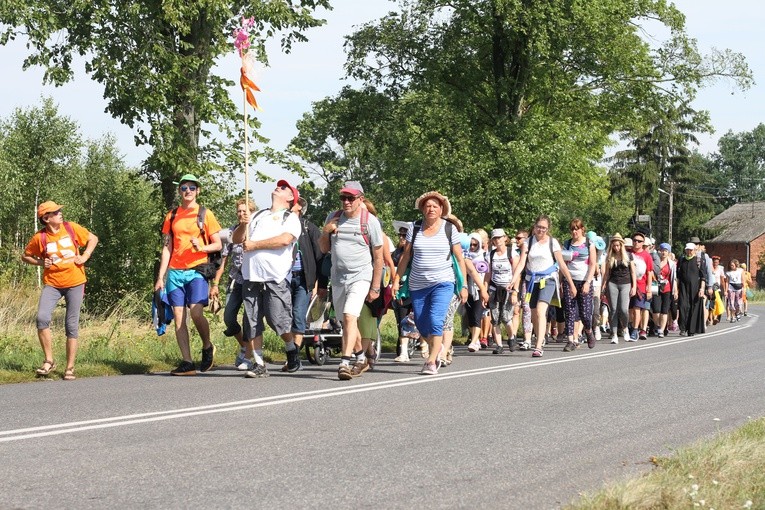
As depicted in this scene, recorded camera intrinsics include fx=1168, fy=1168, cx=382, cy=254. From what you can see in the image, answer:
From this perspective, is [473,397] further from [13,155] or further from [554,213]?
[13,155]

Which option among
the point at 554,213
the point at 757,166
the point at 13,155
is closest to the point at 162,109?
the point at 554,213

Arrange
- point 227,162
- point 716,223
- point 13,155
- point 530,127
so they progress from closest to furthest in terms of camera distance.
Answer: point 227,162 < point 530,127 < point 13,155 < point 716,223

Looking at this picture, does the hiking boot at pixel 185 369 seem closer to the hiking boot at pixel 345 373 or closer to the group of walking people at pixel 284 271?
the group of walking people at pixel 284 271

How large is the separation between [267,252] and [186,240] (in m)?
0.81

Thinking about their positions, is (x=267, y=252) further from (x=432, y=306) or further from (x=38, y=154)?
(x=38, y=154)

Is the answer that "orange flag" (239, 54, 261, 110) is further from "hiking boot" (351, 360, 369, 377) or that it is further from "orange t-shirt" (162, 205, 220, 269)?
"hiking boot" (351, 360, 369, 377)

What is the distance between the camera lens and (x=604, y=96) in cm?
3853

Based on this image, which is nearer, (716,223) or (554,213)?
(554,213)

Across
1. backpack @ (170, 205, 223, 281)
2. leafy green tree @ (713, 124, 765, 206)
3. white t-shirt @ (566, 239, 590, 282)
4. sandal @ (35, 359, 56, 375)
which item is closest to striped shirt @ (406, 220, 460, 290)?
backpack @ (170, 205, 223, 281)

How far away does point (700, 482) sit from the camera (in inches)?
241

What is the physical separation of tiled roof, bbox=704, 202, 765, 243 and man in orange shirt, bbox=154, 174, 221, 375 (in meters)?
90.2

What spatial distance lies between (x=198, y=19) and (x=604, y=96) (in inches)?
726

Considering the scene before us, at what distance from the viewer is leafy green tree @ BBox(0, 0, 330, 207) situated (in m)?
22.9

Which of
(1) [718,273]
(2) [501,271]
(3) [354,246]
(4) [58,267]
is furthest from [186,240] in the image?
(1) [718,273]
